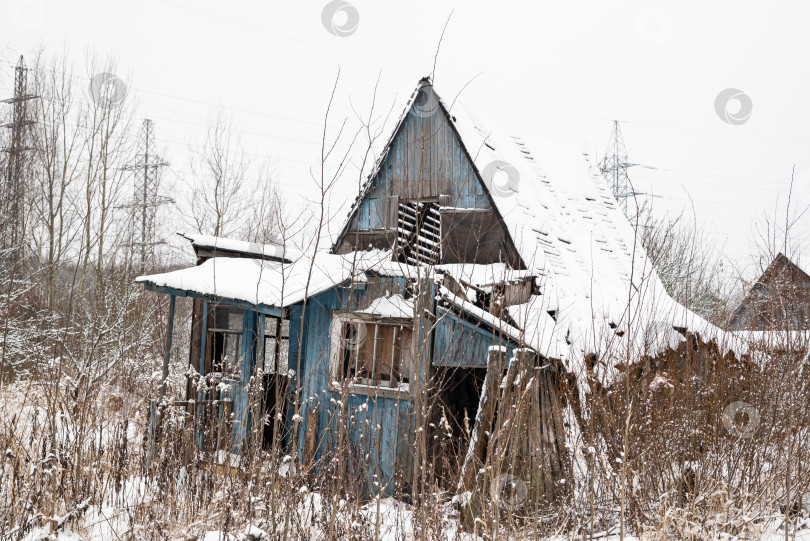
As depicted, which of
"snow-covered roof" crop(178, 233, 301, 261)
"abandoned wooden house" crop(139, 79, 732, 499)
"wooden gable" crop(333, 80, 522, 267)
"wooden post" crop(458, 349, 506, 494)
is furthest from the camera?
"wooden gable" crop(333, 80, 522, 267)

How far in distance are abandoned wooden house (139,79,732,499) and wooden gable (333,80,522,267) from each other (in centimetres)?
3

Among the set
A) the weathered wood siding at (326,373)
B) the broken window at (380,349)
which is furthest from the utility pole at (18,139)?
the broken window at (380,349)

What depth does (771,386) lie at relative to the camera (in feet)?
17.2

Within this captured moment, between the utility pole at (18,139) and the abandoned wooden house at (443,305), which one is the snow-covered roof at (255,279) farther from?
the utility pole at (18,139)

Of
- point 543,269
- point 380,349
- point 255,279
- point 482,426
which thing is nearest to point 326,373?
point 380,349

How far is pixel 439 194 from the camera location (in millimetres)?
10102

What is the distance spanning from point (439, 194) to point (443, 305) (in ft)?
11.3

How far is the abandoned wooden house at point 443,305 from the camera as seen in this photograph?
6.09 metres

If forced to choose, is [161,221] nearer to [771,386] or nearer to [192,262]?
[192,262]

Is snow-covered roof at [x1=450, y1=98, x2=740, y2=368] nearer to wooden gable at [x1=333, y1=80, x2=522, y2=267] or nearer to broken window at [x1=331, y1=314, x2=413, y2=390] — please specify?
wooden gable at [x1=333, y1=80, x2=522, y2=267]

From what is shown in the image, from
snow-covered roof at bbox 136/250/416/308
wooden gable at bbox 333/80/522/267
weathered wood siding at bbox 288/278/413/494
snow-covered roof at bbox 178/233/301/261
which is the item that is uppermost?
wooden gable at bbox 333/80/522/267

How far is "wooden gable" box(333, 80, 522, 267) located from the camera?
368 inches

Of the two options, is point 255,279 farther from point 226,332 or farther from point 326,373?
point 226,332

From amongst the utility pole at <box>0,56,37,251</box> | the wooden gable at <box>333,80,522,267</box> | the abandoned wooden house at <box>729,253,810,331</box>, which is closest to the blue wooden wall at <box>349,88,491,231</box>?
the wooden gable at <box>333,80,522,267</box>
